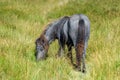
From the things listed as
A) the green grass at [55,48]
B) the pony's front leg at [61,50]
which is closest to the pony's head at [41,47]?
the green grass at [55,48]

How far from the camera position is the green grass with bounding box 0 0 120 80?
7.12m

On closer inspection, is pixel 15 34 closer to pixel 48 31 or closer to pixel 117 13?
pixel 48 31

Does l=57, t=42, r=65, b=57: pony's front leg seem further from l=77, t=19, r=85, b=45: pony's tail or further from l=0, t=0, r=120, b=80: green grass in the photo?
l=77, t=19, r=85, b=45: pony's tail

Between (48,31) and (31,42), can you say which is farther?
(31,42)

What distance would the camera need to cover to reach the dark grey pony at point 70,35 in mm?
8695

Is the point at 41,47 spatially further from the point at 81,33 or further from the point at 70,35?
the point at 81,33

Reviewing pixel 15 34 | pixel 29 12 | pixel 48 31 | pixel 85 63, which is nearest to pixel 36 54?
pixel 48 31

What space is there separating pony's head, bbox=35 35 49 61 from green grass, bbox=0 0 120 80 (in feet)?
0.60

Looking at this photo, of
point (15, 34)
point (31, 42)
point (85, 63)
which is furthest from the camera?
point (15, 34)

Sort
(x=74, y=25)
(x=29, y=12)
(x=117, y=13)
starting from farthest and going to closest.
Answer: (x=29, y=12), (x=117, y=13), (x=74, y=25)

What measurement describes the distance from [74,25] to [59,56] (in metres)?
1.04

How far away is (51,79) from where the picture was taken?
6918mm

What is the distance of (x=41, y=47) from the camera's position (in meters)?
9.69

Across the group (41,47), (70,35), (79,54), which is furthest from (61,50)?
(79,54)
